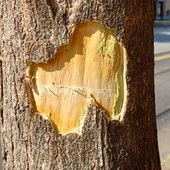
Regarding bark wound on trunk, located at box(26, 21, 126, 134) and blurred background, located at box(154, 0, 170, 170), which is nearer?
bark wound on trunk, located at box(26, 21, 126, 134)

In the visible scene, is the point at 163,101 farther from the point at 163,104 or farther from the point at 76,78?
the point at 76,78

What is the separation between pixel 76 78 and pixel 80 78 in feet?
0.05

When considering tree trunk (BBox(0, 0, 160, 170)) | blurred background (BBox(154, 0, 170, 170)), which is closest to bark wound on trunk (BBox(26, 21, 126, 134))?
tree trunk (BBox(0, 0, 160, 170))

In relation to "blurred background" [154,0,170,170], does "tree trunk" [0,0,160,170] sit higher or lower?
higher

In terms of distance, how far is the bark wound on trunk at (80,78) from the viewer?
1743mm

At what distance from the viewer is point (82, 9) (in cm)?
169

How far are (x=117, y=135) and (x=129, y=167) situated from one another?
0.57ft

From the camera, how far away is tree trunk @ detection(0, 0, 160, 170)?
1721 mm

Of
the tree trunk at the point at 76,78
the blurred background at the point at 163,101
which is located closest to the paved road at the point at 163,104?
the blurred background at the point at 163,101

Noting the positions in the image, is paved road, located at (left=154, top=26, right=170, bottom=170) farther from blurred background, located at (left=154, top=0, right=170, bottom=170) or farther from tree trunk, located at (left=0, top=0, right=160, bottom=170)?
tree trunk, located at (left=0, top=0, right=160, bottom=170)

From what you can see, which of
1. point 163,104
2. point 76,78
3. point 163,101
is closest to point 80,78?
point 76,78

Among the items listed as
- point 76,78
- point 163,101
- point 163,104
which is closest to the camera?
point 76,78

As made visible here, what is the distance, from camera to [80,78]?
1.78 metres

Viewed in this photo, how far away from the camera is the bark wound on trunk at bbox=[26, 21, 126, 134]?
174cm
